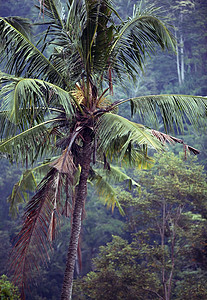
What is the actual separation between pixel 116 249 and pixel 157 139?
7971 millimetres

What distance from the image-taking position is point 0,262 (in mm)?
16297

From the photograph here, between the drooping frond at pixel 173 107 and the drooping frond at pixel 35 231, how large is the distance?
1.51m

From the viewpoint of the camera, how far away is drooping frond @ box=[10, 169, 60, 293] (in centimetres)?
457

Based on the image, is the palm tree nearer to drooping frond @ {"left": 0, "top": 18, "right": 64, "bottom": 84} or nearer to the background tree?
drooping frond @ {"left": 0, "top": 18, "right": 64, "bottom": 84}

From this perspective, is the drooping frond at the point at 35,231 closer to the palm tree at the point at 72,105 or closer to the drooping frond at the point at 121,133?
the palm tree at the point at 72,105

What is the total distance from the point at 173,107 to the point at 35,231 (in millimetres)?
2452

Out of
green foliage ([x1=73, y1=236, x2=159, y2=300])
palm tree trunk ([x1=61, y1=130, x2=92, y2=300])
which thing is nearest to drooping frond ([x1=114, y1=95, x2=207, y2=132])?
palm tree trunk ([x1=61, y1=130, x2=92, y2=300])

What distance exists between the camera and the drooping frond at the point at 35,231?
4574 millimetres

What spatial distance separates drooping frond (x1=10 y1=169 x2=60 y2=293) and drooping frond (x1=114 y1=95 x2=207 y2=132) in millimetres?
1514

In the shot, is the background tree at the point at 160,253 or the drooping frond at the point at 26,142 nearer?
the drooping frond at the point at 26,142

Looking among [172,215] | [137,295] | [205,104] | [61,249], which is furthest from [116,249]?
[205,104]

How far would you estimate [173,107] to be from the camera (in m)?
4.96

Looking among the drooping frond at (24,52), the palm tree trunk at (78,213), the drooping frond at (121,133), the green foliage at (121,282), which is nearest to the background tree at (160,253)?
the green foliage at (121,282)

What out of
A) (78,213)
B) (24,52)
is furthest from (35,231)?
(24,52)
